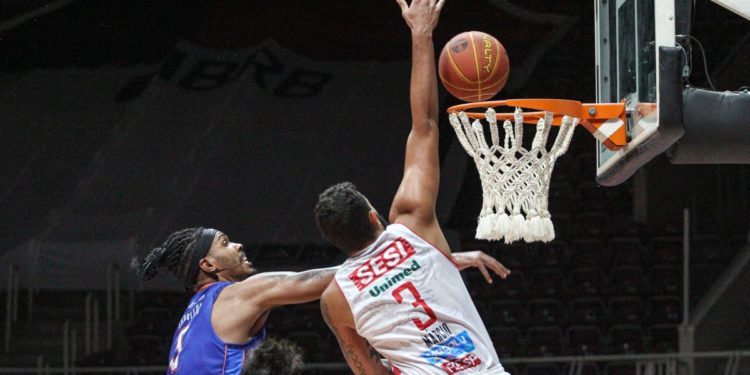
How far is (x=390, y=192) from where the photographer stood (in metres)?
13.0

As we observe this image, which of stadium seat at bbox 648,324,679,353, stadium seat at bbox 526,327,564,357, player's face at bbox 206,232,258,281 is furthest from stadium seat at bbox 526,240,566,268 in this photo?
player's face at bbox 206,232,258,281

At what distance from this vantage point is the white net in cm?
445

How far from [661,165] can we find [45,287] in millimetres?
6758

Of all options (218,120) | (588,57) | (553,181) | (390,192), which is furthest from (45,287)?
(588,57)

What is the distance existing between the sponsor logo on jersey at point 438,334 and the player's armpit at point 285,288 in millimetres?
483

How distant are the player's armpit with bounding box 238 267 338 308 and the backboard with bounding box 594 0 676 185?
1613 mm

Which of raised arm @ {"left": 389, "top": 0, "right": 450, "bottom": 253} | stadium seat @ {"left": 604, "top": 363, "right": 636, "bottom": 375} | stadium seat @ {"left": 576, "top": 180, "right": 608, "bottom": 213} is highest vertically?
raised arm @ {"left": 389, "top": 0, "right": 450, "bottom": 253}

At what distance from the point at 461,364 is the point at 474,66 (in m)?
1.61

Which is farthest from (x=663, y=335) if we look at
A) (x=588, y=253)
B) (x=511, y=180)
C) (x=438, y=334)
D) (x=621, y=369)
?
(x=438, y=334)

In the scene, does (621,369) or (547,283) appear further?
(547,283)

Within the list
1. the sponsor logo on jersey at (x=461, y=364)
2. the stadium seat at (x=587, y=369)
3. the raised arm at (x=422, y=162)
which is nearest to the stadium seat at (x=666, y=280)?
the stadium seat at (x=587, y=369)

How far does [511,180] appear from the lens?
15.2ft

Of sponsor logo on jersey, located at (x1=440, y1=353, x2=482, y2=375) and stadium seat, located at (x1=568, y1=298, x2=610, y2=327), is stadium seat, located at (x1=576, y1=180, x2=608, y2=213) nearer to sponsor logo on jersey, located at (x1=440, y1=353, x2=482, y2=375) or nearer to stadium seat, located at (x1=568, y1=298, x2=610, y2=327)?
stadium seat, located at (x1=568, y1=298, x2=610, y2=327)

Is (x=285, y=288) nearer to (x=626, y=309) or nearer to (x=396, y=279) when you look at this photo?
(x=396, y=279)
